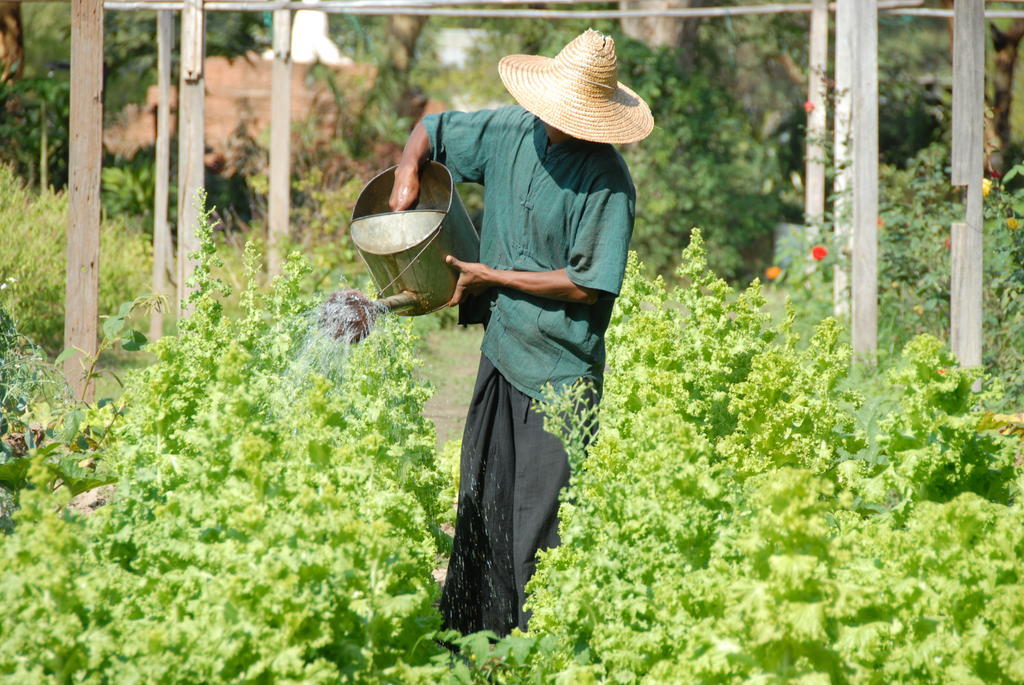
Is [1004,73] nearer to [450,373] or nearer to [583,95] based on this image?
[450,373]

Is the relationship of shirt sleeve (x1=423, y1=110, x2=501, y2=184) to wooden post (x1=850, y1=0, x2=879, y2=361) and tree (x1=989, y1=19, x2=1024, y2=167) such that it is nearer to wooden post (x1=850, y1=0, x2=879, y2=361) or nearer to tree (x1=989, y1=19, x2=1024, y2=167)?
wooden post (x1=850, y1=0, x2=879, y2=361)

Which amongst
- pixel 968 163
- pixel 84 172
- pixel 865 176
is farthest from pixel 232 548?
pixel 865 176

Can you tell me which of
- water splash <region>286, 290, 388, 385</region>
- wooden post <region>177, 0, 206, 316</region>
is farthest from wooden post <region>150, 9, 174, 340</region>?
water splash <region>286, 290, 388, 385</region>

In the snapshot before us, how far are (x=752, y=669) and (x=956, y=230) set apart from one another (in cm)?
333

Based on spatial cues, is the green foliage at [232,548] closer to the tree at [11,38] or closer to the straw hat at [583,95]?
the straw hat at [583,95]

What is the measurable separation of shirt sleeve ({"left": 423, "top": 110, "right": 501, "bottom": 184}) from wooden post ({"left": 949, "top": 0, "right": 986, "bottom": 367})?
2206 millimetres

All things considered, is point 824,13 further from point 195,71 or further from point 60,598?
point 60,598

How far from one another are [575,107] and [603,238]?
0.41 meters

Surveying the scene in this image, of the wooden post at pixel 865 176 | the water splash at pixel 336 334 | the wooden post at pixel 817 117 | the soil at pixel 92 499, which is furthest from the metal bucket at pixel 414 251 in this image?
the wooden post at pixel 817 117

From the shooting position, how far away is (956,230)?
205 inches

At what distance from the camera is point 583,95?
378 cm

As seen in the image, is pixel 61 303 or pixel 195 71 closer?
pixel 195 71

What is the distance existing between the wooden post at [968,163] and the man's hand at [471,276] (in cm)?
237

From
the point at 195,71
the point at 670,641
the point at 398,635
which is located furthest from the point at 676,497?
the point at 195,71
